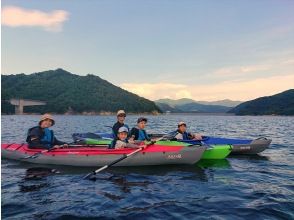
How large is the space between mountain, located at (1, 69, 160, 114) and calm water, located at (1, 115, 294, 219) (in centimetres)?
13565

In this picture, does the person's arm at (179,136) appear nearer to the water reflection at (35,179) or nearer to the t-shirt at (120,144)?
the t-shirt at (120,144)

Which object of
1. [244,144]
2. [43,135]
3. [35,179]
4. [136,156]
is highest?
[43,135]

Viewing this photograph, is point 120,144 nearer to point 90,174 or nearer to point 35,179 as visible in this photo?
point 90,174

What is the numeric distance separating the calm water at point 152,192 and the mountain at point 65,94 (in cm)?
13565

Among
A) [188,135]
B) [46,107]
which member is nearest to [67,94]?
[46,107]

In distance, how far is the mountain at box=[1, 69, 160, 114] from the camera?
15200cm

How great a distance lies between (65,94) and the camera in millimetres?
165250

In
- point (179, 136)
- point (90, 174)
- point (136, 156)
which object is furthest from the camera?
point (179, 136)

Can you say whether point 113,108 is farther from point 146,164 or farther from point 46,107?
point 146,164

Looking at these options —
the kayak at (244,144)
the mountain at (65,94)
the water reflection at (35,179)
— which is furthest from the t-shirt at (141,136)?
the mountain at (65,94)

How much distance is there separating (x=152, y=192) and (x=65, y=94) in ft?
529

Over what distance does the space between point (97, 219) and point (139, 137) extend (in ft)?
28.0

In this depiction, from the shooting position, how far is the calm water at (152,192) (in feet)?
26.8

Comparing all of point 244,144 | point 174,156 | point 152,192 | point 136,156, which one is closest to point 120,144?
point 136,156
